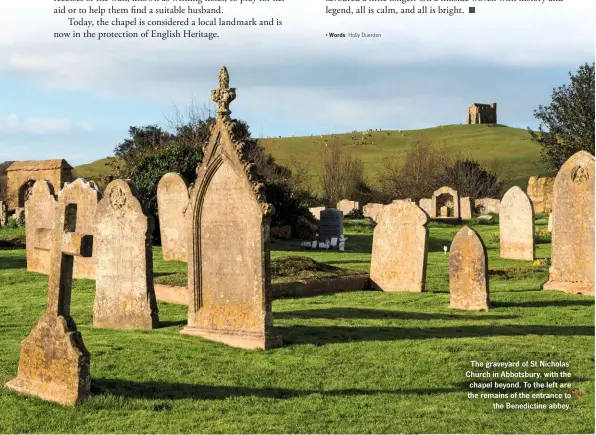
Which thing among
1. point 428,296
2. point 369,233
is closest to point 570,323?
point 428,296

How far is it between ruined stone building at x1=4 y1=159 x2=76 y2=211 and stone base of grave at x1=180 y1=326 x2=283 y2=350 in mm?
39238

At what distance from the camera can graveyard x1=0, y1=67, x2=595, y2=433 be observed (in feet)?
32.5

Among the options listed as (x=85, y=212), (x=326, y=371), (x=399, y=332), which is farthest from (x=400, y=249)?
(x=326, y=371)

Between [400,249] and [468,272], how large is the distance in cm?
303

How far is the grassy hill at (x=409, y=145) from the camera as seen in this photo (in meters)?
92.6

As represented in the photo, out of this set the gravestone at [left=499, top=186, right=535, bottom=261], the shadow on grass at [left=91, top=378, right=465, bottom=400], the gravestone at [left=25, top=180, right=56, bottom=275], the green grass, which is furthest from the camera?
the gravestone at [left=499, top=186, right=535, bottom=261]

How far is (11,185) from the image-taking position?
5262 cm

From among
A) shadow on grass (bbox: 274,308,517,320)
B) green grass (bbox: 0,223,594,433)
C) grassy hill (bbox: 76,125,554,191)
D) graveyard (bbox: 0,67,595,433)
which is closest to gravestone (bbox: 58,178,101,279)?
graveyard (bbox: 0,67,595,433)

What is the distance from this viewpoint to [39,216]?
2336 centimetres

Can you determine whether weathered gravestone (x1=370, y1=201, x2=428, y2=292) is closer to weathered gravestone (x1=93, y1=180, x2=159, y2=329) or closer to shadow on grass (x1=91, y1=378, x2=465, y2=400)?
weathered gravestone (x1=93, y1=180, x2=159, y2=329)

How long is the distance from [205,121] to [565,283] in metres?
30.2

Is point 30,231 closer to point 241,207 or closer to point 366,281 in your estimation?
point 366,281

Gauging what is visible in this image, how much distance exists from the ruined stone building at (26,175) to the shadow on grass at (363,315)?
37.5m

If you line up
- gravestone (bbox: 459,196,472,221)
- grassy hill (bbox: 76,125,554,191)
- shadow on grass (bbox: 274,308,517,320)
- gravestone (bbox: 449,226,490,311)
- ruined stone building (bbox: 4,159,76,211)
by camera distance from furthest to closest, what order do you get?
1. grassy hill (bbox: 76,125,554,191)
2. ruined stone building (bbox: 4,159,76,211)
3. gravestone (bbox: 459,196,472,221)
4. gravestone (bbox: 449,226,490,311)
5. shadow on grass (bbox: 274,308,517,320)
